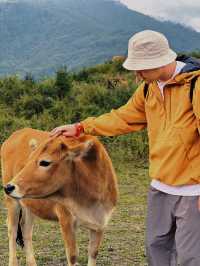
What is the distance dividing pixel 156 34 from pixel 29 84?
21.4 m

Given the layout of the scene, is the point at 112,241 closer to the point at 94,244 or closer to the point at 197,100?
the point at 94,244

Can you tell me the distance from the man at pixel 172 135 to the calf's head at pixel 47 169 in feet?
4.51

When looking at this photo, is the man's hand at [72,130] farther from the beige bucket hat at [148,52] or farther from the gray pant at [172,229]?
the beige bucket hat at [148,52]

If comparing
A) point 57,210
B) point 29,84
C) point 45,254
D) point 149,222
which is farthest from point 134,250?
point 29,84

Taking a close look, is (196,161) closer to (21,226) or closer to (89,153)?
(89,153)

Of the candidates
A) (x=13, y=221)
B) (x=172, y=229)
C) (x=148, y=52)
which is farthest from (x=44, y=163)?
(x=13, y=221)

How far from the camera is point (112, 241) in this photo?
8578 mm

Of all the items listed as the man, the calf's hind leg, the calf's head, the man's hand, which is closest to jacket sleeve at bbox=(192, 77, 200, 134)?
the man

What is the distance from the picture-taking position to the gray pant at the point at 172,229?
4.86 metres

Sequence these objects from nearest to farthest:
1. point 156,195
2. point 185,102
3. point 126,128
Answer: point 185,102 < point 156,195 < point 126,128

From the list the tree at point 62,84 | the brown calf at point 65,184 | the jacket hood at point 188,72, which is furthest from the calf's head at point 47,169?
the tree at point 62,84

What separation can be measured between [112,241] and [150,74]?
4202mm

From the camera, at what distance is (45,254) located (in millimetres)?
8109

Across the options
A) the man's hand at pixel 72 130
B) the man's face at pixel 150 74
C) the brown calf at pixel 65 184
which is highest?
the man's face at pixel 150 74
